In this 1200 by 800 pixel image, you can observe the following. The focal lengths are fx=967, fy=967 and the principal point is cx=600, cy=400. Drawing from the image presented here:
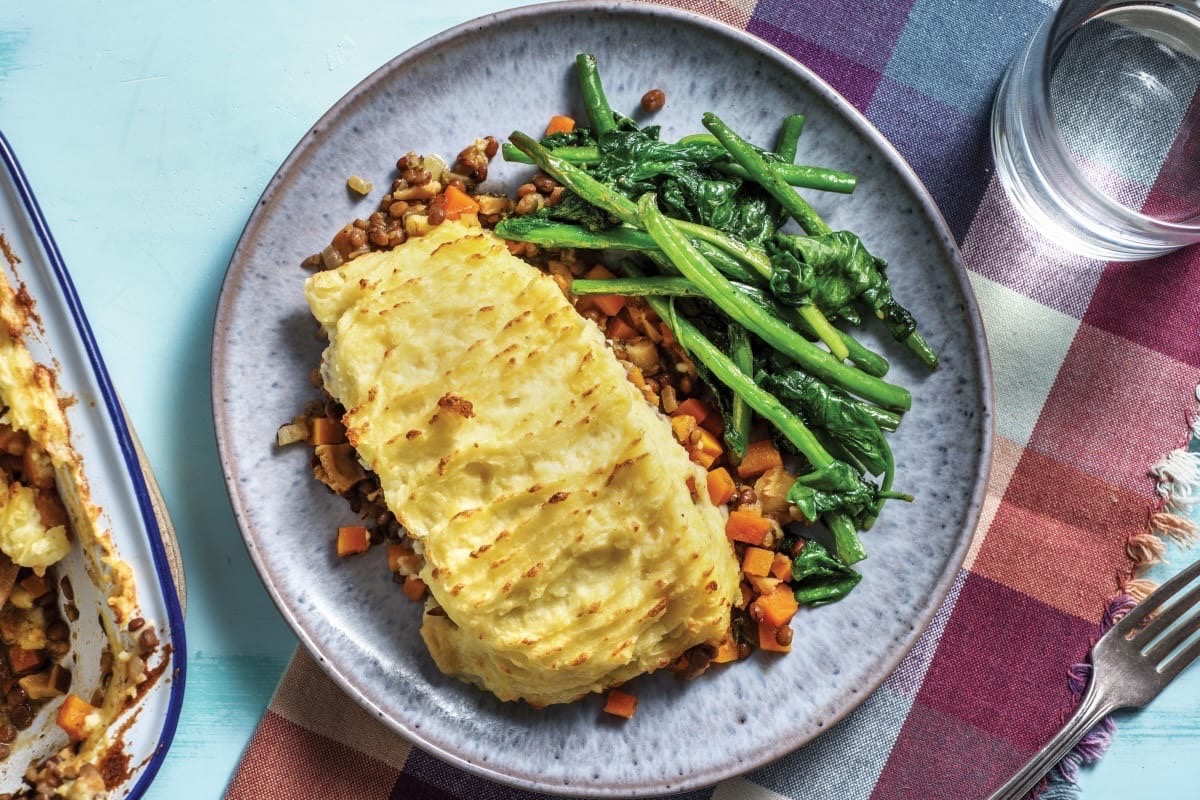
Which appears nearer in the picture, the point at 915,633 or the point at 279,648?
the point at 915,633

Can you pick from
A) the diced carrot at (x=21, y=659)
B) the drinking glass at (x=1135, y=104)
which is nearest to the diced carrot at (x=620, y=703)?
the diced carrot at (x=21, y=659)

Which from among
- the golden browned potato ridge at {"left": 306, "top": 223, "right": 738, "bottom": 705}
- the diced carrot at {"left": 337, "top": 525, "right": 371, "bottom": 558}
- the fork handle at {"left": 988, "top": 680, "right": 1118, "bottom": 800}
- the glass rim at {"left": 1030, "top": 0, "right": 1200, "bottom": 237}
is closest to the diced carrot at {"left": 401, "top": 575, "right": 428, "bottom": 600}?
the diced carrot at {"left": 337, "top": 525, "right": 371, "bottom": 558}

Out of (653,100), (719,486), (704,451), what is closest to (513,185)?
(653,100)

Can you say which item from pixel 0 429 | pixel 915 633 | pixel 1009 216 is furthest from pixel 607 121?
pixel 0 429

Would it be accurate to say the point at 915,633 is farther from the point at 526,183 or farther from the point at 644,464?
the point at 526,183

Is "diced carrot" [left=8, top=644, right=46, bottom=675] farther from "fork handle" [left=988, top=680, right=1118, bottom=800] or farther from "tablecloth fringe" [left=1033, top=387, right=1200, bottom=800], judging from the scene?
"tablecloth fringe" [left=1033, top=387, right=1200, bottom=800]

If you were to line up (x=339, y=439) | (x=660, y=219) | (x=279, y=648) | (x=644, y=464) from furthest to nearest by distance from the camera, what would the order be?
(x=279, y=648) < (x=339, y=439) < (x=660, y=219) < (x=644, y=464)

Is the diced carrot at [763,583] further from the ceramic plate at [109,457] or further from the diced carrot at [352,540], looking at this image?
the ceramic plate at [109,457]
